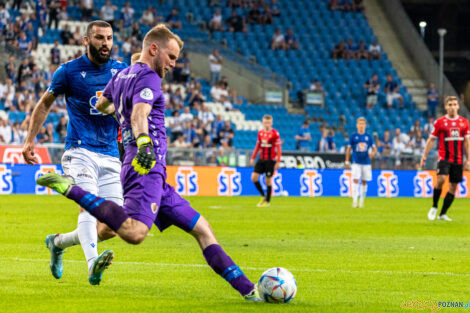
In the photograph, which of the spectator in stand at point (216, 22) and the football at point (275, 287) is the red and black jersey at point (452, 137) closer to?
the football at point (275, 287)

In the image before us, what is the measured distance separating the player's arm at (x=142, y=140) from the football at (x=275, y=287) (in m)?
1.40

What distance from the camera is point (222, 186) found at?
29516mm

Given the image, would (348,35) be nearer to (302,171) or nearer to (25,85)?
(302,171)

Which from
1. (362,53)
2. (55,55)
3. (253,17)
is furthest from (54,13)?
(362,53)

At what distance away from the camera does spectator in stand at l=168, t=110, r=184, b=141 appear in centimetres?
3069

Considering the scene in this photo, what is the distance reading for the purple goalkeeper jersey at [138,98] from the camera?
22.4 feet

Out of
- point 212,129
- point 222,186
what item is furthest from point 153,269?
point 212,129

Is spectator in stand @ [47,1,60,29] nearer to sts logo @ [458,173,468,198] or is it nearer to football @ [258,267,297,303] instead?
sts logo @ [458,173,468,198]

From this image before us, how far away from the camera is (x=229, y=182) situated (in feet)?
97.6

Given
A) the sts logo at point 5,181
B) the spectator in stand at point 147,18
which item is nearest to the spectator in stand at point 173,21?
the spectator in stand at point 147,18

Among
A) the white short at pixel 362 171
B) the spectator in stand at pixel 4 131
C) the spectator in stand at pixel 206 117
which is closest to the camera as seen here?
the white short at pixel 362 171

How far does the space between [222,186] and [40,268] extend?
65.9 ft

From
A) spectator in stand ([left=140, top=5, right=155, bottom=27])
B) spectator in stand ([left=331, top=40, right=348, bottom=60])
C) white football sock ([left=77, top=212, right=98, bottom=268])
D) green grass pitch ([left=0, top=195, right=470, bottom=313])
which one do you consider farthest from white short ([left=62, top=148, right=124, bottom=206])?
spectator in stand ([left=331, top=40, right=348, bottom=60])

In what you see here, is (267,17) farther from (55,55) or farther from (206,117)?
(55,55)
